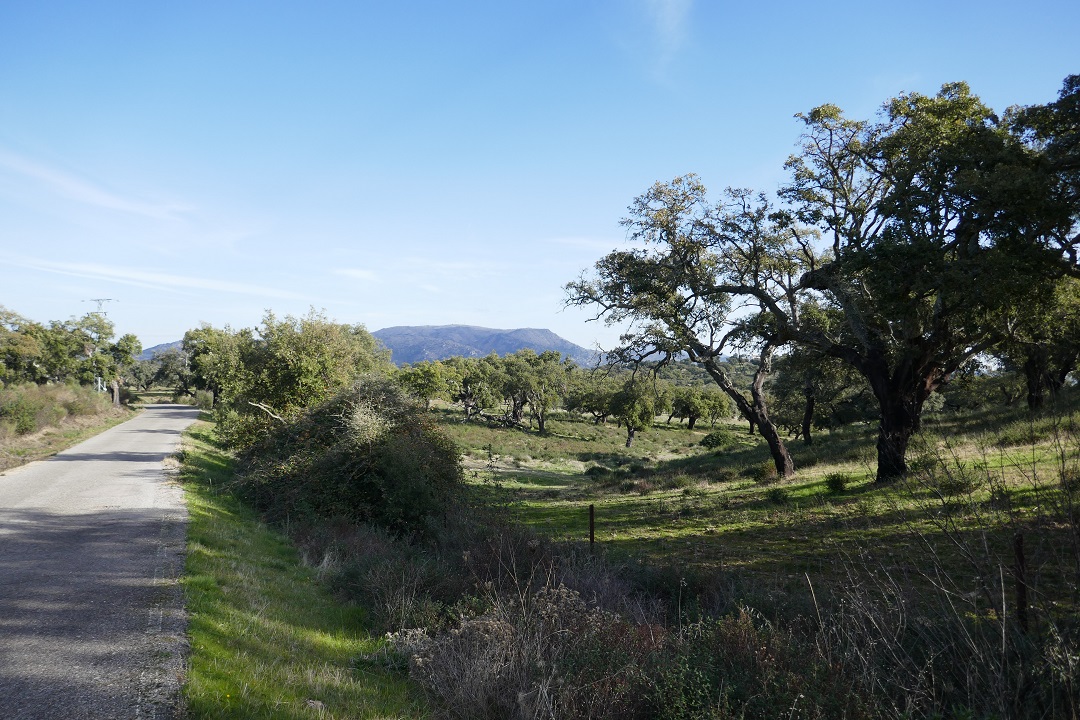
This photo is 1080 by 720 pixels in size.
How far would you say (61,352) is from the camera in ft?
165

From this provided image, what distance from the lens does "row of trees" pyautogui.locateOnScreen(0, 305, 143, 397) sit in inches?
1767

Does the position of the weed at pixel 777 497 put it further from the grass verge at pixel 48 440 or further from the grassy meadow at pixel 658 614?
the grass verge at pixel 48 440

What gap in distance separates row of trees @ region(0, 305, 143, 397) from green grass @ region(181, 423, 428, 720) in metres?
44.2

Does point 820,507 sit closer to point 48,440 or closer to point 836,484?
point 836,484

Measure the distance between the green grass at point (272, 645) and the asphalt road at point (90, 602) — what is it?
0.75ft

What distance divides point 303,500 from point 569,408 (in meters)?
68.1

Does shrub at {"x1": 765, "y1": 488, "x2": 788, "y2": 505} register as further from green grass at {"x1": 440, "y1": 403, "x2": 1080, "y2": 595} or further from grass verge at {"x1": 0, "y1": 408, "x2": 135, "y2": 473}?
grass verge at {"x1": 0, "y1": 408, "x2": 135, "y2": 473}

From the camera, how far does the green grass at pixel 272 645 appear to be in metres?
4.44

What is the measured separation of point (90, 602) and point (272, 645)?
6.75ft

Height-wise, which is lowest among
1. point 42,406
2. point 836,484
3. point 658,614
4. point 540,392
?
point 658,614

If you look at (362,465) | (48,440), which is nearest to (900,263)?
(362,465)

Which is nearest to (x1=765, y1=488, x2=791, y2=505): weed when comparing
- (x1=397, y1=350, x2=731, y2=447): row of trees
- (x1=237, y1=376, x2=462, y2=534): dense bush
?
(x1=237, y1=376, x2=462, y2=534): dense bush

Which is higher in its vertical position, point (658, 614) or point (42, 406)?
point (42, 406)

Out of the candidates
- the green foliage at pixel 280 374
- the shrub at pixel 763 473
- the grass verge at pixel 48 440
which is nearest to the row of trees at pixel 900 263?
the shrub at pixel 763 473
